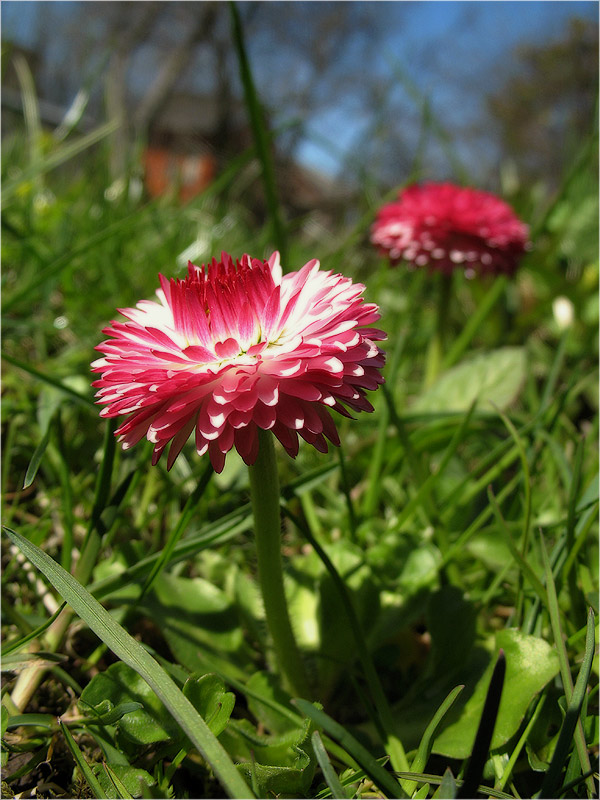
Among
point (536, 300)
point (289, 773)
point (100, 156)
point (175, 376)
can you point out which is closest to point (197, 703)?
point (289, 773)

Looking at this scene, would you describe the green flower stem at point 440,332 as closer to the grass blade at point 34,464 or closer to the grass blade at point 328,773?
the grass blade at point 34,464

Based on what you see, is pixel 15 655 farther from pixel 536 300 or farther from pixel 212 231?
pixel 536 300

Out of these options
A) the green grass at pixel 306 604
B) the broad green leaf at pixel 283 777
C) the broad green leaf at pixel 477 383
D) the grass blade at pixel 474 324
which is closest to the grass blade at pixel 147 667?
the green grass at pixel 306 604

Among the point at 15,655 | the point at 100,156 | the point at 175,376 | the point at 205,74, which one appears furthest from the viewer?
the point at 205,74

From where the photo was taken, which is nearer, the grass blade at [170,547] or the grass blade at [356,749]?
the grass blade at [356,749]

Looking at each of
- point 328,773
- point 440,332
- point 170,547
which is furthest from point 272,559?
point 440,332

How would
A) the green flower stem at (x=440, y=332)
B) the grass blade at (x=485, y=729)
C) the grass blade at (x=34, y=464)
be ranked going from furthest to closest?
the green flower stem at (x=440, y=332) → the grass blade at (x=34, y=464) → the grass blade at (x=485, y=729)

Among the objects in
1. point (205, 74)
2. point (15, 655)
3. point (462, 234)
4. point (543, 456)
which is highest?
point (205, 74)
